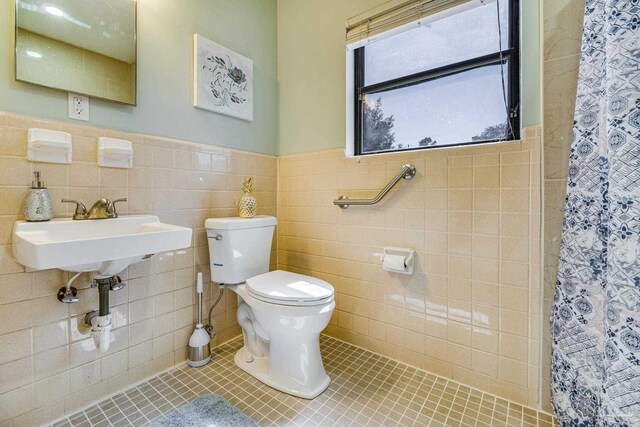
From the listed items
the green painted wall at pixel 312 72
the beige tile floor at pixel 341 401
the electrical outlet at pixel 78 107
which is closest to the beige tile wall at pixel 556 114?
the beige tile floor at pixel 341 401

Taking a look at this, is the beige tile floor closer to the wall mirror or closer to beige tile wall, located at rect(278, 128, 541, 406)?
beige tile wall, located at rect(278, 128, 541, 406)

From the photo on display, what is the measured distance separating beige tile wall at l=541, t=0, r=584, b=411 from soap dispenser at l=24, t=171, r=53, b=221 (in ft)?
6.36

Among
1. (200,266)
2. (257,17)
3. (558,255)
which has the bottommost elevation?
(200,266)

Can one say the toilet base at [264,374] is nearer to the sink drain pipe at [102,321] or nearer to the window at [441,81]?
the sink drain pipe at [102,321]

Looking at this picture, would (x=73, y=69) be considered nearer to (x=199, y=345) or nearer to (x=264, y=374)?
(x=199, y=345)

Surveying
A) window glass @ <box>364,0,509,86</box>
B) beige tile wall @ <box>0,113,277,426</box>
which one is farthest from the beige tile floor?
window glass @ <box>364,0,509,86</box>

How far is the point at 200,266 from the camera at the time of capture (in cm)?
165

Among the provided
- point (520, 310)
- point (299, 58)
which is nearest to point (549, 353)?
point (520, 310)

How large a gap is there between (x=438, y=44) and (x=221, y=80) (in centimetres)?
121

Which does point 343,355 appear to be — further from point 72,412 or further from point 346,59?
point 346,59

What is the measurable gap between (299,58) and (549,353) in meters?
2.08

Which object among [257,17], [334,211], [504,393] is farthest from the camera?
[257,17]

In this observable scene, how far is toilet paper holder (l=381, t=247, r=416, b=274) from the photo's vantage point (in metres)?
1.48

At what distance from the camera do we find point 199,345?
5.10ft
